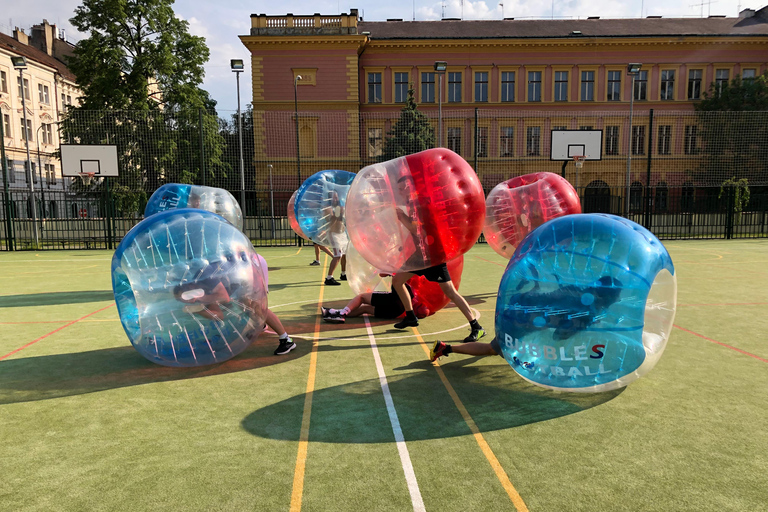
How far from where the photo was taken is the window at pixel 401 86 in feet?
138

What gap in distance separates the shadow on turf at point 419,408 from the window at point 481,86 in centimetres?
4036

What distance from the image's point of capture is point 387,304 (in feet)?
25.0

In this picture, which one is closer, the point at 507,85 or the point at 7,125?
the point at 507,85

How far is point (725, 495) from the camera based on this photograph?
10.3ft

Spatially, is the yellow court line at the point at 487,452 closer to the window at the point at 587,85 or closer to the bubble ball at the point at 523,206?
the bubble ball at the point at 523,206

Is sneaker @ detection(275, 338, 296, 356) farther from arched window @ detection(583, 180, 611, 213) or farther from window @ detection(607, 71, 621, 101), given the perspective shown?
window @ detection(607, 71, 621, 101)

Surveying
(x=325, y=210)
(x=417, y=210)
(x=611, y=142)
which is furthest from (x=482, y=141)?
(x=417, y=210)

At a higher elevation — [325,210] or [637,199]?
[325,210]

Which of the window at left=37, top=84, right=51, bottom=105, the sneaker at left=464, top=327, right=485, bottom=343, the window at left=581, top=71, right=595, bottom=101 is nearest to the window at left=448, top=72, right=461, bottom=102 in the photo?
the window at left=581, top=71, right=595, bottom=101

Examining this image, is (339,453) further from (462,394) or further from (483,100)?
(483,100)

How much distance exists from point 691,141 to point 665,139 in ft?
5.69

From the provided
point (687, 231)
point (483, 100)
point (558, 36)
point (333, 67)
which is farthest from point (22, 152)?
point (687, 231)

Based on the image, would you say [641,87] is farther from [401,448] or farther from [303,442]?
[303,442]

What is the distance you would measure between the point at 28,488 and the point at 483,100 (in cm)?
4309
